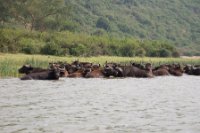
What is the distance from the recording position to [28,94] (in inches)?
778

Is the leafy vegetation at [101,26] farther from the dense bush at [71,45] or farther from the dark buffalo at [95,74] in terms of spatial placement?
the dark buffalo at [95,74]

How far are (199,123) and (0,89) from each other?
1083 cm

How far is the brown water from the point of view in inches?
498

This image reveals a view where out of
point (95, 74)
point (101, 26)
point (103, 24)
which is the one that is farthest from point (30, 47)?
point (103, 24)

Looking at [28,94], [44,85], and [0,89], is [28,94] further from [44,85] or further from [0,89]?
[44,85]

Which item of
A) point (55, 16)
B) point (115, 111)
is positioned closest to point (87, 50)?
point (55, 16)

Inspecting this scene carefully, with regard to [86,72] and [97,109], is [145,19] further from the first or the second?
[97,109]

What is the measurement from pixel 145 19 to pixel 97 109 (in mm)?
101712

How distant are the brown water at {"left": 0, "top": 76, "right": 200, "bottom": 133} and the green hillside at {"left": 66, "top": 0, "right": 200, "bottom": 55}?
76083 millimetres

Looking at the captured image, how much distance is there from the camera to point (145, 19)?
11612 cm

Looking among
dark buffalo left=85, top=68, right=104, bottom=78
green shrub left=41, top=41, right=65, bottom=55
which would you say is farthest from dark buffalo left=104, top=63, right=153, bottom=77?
green shrub left=41, top=41, right=65, bottom=55

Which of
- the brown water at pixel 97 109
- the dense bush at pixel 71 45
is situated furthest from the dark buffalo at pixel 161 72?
the dense bush at pixel 71 45

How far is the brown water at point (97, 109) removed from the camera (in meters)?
12.7

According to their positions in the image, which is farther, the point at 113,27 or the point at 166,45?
the point at 113,27
